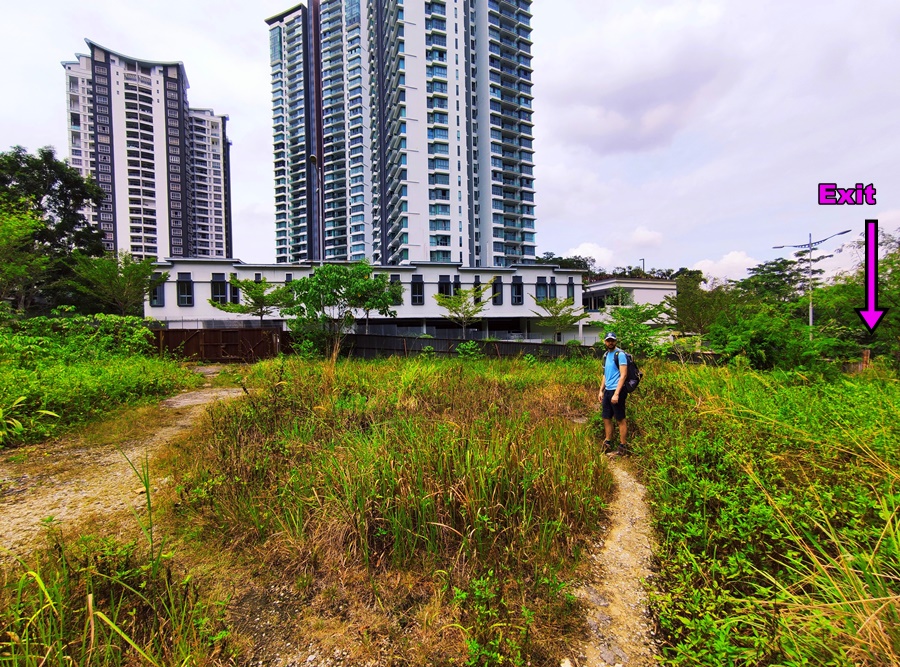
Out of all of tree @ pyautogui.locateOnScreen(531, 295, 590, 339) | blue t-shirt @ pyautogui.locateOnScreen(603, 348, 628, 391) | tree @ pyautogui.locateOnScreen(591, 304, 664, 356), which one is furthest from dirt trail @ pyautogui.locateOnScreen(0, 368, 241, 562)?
tree @ pyautogui.locateOnScreen(531, 295, 590, 339)

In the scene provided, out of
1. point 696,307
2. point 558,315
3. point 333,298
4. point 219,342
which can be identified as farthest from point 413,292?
point 696,307

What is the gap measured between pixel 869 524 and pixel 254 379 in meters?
9.14

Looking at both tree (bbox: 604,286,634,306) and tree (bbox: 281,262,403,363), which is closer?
tree (bbox: 281,262,403,363)

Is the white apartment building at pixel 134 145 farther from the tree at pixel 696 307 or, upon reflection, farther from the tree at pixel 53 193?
the tree at pixel 696 307

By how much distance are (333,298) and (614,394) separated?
10.9 m

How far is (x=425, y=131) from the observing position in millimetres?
46094

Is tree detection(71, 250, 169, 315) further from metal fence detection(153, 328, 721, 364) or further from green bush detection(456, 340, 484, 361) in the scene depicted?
green bush detection(456, 340, 484, 361)

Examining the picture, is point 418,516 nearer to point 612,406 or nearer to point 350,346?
point 612,406

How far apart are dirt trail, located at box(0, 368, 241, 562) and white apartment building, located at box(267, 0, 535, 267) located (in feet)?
114

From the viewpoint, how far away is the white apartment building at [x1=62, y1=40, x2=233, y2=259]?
2606 inches

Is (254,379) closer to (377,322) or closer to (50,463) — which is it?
(50,463)

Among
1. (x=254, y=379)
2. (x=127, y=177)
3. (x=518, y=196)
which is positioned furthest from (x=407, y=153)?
(x=127, y=177)

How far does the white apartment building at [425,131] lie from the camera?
45.8 m

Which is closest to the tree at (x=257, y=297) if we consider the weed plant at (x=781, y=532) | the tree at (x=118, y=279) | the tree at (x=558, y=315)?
the tree at (x=118, y=279)
